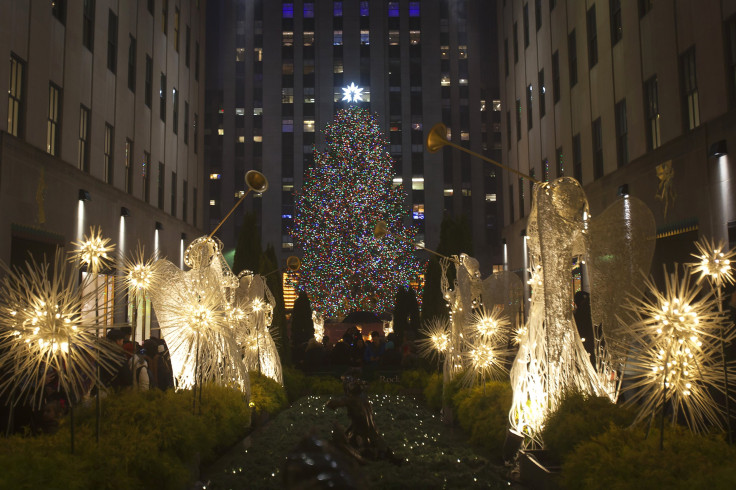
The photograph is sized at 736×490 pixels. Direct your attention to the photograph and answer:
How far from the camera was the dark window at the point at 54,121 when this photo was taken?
15820mm

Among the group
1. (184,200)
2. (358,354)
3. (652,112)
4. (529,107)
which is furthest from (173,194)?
(652,112)

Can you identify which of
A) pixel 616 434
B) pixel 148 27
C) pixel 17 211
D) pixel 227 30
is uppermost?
pixel 227 30

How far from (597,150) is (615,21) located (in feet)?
12.3

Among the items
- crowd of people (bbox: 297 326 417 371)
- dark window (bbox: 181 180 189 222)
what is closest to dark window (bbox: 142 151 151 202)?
dark window (bbox: 181 180 189 222)

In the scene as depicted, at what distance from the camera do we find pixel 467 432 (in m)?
10.4

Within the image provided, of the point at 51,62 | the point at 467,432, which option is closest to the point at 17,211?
the point at 51,62

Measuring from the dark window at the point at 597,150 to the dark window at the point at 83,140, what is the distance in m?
14.8

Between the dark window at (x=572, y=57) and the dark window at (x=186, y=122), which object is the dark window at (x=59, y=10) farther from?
the dark window at (x=572, y=57)

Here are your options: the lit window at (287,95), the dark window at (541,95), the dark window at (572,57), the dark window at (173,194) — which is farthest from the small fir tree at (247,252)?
the lit window at (287,95)

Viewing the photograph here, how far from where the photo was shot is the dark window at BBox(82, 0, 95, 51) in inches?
706

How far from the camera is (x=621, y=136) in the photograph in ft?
59.8

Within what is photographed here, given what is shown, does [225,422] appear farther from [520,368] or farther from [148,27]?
[148,27]

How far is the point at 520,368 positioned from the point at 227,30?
4953cm

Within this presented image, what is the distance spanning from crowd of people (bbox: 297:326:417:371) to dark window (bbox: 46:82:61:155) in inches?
349
